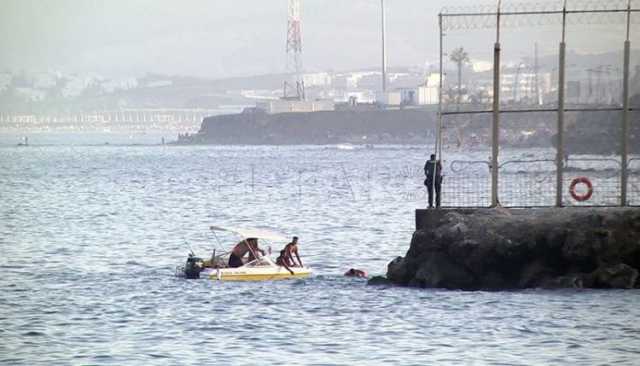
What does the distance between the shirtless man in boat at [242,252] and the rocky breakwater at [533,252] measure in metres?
5.96

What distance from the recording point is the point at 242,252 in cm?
4256

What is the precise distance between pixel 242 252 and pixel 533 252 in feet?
30.9

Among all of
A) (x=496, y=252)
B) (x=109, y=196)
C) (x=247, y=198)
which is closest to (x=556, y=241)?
(x=496, y=252)

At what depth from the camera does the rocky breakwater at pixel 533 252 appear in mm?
36469

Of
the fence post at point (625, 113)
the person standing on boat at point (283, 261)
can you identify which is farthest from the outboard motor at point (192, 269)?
the fence post at point (625, 113)

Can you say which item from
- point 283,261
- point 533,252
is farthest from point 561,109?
point 283,261

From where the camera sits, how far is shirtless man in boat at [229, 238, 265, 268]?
42062 millimetres

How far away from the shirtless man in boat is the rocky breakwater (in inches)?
235

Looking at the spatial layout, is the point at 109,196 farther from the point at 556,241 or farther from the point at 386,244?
the point at 556,241

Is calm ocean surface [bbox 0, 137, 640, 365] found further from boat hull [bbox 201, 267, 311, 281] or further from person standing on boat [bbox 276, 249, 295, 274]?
person standing on boat [bbox 276, 249, 295, 274]

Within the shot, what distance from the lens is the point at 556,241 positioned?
36656mm

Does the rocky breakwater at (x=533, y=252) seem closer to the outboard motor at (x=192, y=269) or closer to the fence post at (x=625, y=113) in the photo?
the fence post at (x=625, y=113)

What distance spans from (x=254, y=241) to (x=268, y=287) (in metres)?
3.36

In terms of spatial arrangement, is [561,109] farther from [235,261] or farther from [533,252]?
[235,261]
